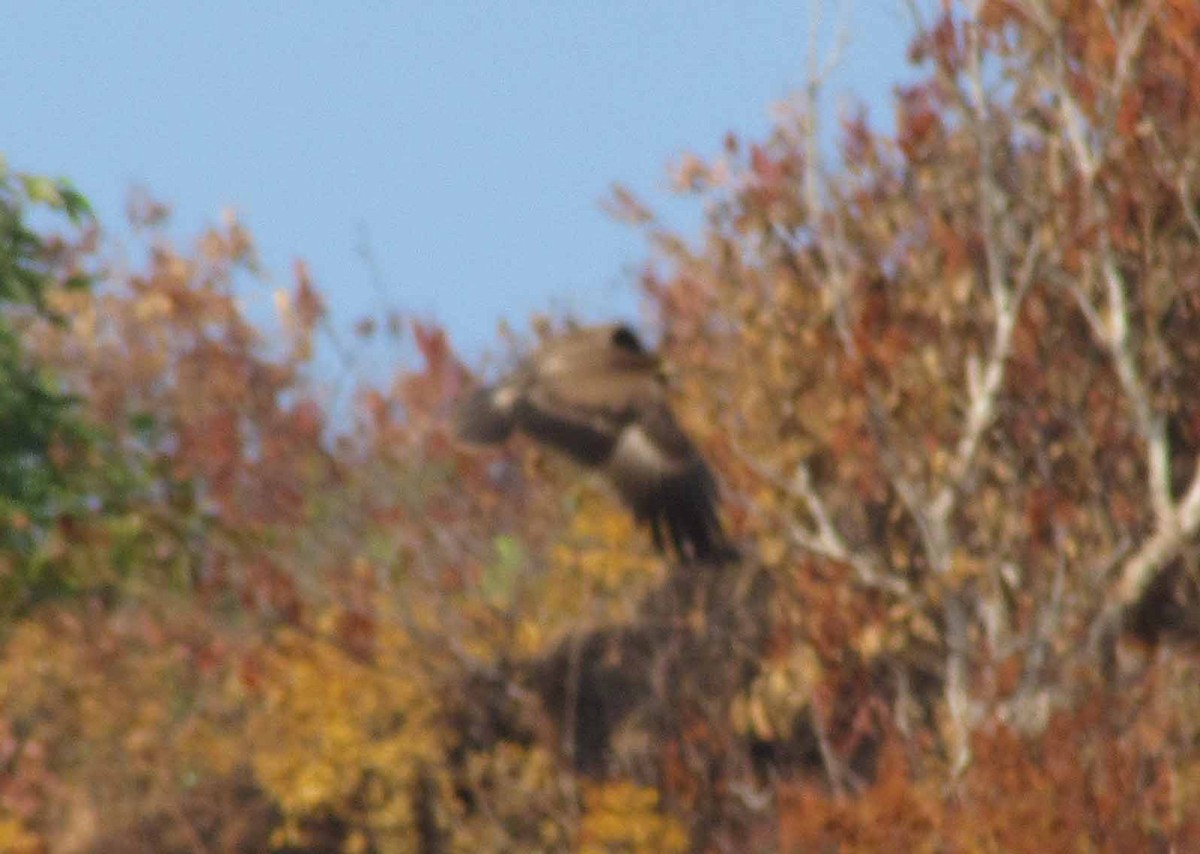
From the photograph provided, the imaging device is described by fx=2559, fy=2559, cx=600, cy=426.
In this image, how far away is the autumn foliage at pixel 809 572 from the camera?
13.5 metres

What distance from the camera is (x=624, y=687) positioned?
16875 millimetres

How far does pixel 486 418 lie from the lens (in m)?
14.0

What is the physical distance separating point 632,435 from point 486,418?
3.50ft

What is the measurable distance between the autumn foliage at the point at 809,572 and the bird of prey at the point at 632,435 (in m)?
0.75

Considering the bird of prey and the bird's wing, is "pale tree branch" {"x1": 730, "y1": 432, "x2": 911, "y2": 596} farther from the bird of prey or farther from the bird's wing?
the bird's wing

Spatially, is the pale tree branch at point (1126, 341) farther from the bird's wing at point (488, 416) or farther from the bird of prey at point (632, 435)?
the bird's wing at point (488, 416)

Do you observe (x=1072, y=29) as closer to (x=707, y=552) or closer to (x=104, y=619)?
(x=707, y=552)

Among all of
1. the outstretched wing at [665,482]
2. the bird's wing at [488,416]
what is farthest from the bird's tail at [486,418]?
the outstretched wing at [665,482]

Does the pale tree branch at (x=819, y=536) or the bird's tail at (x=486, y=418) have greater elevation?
the bird's tail at (x=486, y=418)

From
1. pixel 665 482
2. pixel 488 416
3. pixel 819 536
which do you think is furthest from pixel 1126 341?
pixel 488 416

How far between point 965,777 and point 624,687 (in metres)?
4.95

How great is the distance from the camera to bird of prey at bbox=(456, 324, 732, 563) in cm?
1314

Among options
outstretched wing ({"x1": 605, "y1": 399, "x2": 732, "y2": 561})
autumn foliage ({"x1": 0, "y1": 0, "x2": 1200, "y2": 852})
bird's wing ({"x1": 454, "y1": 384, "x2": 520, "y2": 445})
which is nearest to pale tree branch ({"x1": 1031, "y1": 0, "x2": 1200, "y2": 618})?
autumn foliage ({"x1": 0, "y1": 0, "x2": 1200, "y2": 852})

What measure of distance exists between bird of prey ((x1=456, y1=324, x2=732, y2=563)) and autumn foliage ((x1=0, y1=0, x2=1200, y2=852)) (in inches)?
29.6
